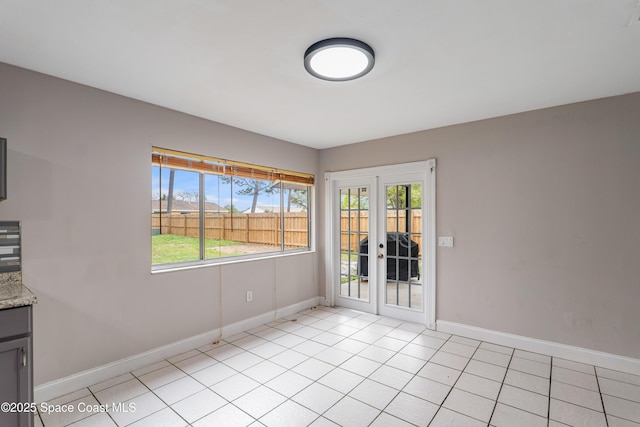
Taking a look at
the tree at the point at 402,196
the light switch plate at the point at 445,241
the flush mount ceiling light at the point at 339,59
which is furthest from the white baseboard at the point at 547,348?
the flush mount ceiling light at the point at 339,59

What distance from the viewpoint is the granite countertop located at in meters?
1.67

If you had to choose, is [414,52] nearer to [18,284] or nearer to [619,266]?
[619,266]

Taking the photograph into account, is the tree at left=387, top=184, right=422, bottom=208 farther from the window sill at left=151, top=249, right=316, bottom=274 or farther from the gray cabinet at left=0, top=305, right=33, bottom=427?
the gray cabinet at left=0, top=305, right=33, bottom=427

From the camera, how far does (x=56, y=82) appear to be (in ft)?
7.93

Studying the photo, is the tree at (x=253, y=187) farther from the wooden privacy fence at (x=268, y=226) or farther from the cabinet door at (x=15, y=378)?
the cabinet door at (x=15, y=378)

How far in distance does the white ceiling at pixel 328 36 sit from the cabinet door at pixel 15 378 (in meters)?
1.79

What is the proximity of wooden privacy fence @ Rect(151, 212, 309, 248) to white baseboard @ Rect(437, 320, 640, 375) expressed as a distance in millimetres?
2292

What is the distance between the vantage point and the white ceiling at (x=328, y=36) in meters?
1.65

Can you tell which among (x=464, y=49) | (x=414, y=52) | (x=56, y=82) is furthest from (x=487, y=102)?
(x=56, y=82)

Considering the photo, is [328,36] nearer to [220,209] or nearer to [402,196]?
[220,209]

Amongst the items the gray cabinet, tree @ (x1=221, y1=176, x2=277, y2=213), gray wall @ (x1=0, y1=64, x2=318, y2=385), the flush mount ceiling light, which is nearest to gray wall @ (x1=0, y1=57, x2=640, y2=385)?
gray wall @ (x1=0, y1=64, x2=318, y2=385)

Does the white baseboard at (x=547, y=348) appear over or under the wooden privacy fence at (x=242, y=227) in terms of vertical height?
under

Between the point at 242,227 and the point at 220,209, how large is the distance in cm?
39

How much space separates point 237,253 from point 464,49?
3.12m
